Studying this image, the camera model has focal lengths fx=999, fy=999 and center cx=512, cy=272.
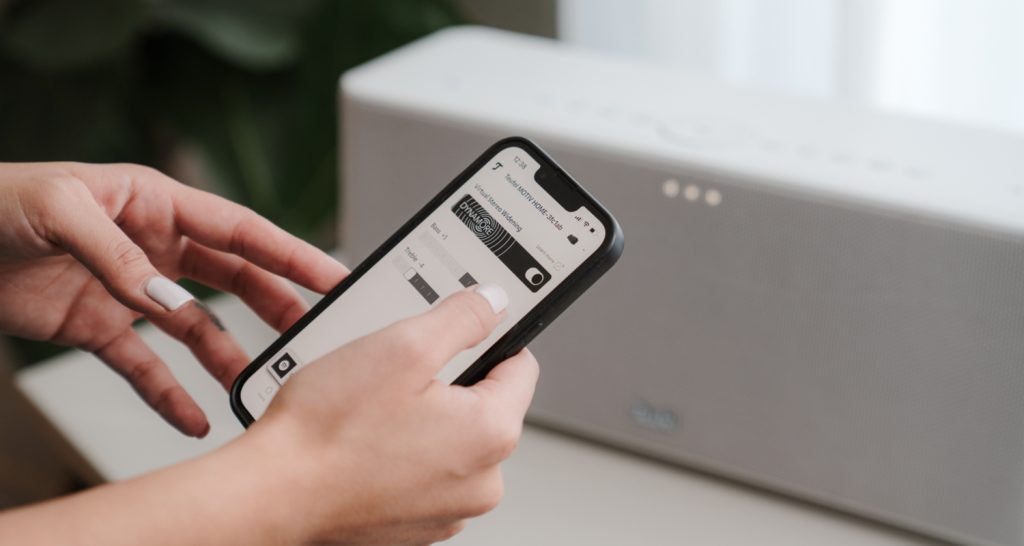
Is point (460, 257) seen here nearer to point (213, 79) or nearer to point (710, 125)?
point (710, 125)

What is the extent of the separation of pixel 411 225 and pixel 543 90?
21cm

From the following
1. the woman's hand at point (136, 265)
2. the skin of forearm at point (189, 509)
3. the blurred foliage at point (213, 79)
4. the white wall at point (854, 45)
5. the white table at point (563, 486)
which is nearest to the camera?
the skin of forearm at point (189, 509)

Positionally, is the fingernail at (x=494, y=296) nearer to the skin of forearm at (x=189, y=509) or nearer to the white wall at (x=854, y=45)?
the skin of forearm at (x=189, y=509)

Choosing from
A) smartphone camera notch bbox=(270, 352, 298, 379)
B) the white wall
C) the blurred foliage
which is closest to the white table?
smartphone camera notch bbox=(270, 352, 298, 379)

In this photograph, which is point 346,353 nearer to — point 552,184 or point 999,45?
point 552,184

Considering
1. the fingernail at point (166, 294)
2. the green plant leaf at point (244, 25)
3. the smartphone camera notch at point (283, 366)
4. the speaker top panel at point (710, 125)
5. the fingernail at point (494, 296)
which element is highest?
the fingernail at point (166, 294)

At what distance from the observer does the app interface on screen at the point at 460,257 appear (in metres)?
0.48

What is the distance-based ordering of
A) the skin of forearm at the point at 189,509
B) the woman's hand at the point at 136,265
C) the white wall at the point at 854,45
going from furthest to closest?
the white wall at the point at 854,45 < the woman's hand at the point at 136,265 < the skin of forearm at the point at 189,509

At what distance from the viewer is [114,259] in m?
0.45

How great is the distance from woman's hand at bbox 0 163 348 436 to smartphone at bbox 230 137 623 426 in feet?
0.09

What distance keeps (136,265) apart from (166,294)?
0.02 meters

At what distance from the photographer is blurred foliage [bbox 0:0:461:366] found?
42.8 inches

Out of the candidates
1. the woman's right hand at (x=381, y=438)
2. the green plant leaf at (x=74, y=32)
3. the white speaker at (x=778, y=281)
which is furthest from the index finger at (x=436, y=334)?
the green plant leaf at (x=74, y=32)

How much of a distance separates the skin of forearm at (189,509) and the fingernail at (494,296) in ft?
0.36
